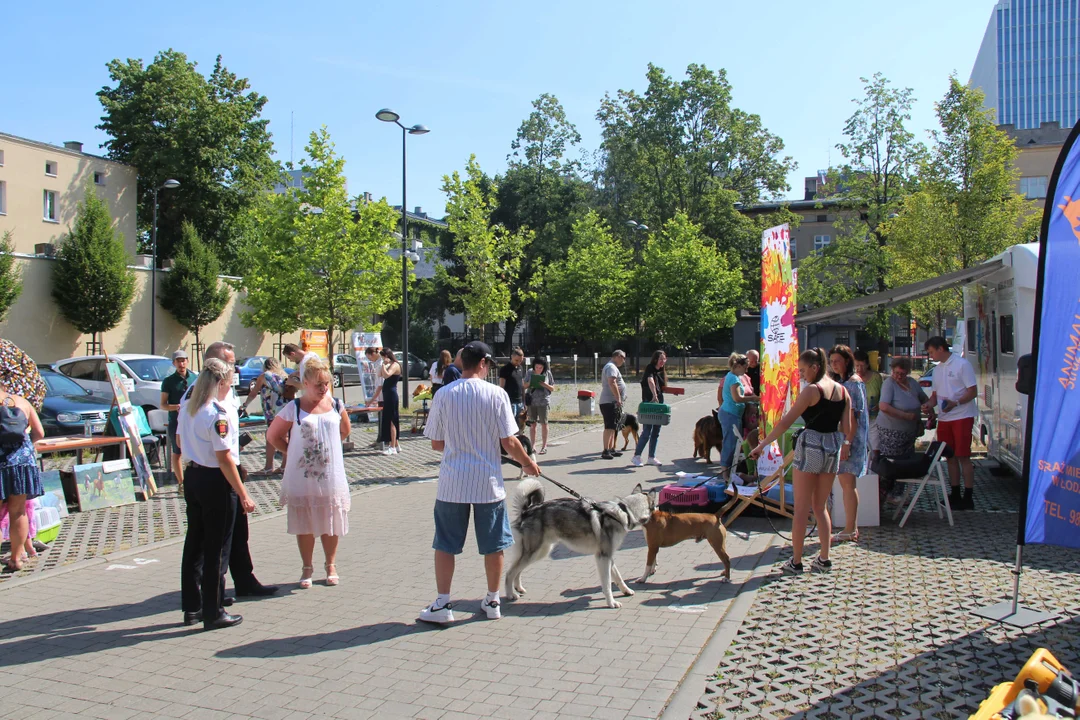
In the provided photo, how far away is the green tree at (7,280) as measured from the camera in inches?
1159

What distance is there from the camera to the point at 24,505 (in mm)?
6836

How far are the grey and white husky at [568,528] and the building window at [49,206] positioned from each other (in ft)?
133

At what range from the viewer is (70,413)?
1287 cm

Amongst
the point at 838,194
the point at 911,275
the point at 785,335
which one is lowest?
the point at 785,335

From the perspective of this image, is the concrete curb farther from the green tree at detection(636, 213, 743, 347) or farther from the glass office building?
the glass office building

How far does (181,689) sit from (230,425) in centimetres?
174

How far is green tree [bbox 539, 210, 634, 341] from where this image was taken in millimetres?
42875

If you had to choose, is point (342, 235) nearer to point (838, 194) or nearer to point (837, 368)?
point (837, 368)

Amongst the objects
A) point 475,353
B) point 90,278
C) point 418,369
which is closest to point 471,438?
point 475,353

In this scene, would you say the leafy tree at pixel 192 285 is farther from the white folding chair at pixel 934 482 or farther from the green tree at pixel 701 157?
the white folding chair at pixel 934 482

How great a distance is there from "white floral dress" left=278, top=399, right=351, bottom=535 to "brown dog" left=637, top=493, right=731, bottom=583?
2463 millimetres

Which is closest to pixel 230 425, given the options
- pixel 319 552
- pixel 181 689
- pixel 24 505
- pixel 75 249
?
pixel 181 689

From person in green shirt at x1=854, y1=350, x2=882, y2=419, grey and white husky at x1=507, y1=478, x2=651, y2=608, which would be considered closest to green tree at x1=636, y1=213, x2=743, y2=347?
person in green shirt at x1=854, y1=350, x2=882, y2=419

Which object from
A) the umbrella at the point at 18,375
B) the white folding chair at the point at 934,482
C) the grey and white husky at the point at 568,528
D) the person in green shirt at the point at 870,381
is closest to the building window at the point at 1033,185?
the person in green shirt at the point at 870,381
